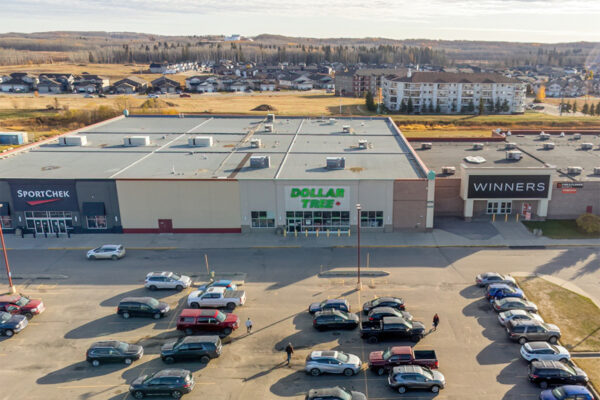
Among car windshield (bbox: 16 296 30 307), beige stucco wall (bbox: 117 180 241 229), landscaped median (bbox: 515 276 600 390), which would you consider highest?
beige stucco wall (bbox: 117 180 241 229)

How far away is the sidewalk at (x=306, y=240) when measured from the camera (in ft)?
143

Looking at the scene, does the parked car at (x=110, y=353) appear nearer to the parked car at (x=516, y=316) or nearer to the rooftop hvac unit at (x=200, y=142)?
the parked car at (x=516, y=316)

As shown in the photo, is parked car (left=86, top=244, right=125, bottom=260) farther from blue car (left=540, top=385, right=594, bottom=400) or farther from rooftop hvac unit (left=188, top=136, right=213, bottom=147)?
blue car (left=540, top=385, right=594, bottom=400)

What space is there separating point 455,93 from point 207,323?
11578cm

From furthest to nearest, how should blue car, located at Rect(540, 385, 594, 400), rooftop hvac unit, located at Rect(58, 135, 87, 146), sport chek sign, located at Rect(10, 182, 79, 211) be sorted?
rooftop hvac unit, located at Rect(58, 135, 87, 146)
sport chek sign, located at Rect(10, 182, 79, 211)
blue car, located at Rect(540, 385, 594, 400)

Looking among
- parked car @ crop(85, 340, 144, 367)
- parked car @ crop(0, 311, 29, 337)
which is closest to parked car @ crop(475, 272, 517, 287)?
parked car @ crop(85, 340, 144, 367)

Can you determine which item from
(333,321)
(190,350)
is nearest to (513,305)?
(333,321)

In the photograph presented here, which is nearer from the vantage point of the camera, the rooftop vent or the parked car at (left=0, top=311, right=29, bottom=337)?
the parked car at (left=0, top=311, right=29, bottom=337)

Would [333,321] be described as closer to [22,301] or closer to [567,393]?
[567,393]

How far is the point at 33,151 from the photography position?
58.6 m

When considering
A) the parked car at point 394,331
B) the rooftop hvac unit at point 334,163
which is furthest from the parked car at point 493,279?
the rooftop hvac unit at point 334,163

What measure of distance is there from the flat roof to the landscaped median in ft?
51.6

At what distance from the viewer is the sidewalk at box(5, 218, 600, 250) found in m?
43.5

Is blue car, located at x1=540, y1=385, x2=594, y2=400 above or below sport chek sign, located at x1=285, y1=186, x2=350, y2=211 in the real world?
below
